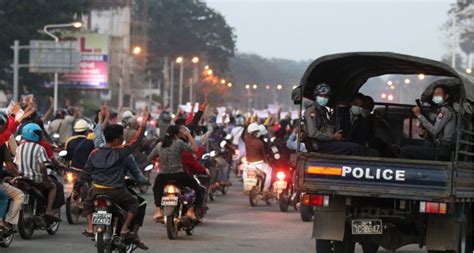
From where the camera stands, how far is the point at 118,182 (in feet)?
42.6

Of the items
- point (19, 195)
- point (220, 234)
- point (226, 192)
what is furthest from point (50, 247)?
point (226, 192)

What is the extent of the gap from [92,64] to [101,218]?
59.3 meters

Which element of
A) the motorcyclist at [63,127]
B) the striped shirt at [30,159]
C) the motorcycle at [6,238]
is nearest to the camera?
the motorcycle at [6,238]

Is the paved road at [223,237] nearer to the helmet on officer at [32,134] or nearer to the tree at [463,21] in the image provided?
the helmet on officer at [32,134]

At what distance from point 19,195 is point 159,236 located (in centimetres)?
312

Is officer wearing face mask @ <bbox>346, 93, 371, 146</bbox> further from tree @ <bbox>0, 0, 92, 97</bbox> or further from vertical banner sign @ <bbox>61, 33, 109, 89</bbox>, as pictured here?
vertical banner sign @ <bbox>61, 33, 109, 89</bbox>

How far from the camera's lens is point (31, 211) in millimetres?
15656

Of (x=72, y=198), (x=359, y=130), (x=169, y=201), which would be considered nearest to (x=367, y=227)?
(x=359, y=130)

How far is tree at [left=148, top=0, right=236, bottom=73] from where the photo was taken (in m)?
120

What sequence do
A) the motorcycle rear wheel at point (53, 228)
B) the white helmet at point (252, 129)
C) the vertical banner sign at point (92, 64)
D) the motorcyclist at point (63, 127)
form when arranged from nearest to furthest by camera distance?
the motorcycle rear wheel at point (53, 228) → the white helmet at point (252, 129) → the motorcyclist at point (63, 127) → the vertical banner sign at point (92, 64)

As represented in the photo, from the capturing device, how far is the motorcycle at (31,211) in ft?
50.6

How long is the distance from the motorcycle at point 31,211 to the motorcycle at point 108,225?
2520mm

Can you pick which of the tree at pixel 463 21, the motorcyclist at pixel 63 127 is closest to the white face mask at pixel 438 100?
the motorcyclist at pixel 63 127

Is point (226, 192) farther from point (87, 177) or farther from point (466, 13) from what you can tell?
point (466, 13)
